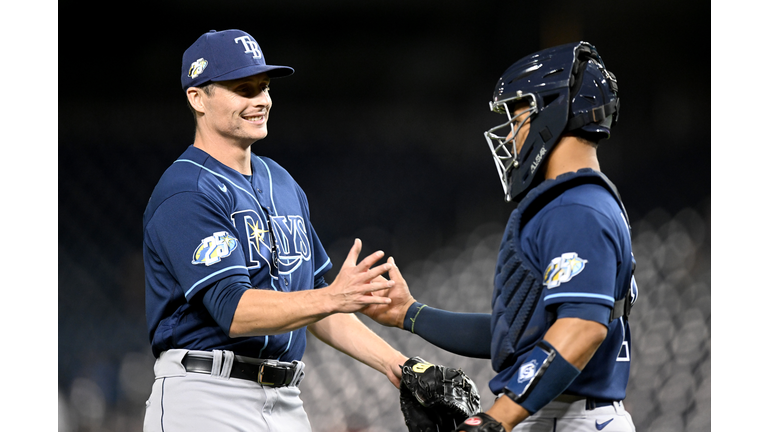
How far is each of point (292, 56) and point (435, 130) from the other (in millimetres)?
1128

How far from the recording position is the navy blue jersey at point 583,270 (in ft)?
4.99

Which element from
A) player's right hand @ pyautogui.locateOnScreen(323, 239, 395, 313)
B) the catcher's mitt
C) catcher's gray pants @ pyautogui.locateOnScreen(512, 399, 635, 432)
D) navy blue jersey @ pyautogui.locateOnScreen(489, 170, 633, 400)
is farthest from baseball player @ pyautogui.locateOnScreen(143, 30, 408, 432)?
catcher's gray pants @ pyautogui.locateOnScreen(512, 399, 635, 432)

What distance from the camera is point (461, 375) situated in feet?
7.14

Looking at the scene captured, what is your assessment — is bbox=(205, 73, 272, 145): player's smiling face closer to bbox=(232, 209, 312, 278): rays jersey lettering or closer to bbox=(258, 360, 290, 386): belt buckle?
bbox=(232, 209, 312, 278): rays jersey lettering

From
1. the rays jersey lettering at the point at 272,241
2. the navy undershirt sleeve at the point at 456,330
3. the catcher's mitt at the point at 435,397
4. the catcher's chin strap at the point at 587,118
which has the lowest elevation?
the catcher's mitt at the point at 435,397

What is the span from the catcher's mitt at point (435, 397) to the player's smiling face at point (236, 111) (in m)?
0.90

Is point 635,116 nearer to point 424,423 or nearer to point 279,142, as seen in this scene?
point 279,142

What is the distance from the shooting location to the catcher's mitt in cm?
213

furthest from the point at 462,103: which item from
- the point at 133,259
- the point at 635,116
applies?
the point at 133,259

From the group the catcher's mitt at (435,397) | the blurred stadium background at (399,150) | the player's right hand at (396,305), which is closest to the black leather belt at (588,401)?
the catcher's mitt at (435,397)

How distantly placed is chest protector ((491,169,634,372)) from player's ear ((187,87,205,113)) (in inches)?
43.2

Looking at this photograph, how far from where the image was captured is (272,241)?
6.96 ft

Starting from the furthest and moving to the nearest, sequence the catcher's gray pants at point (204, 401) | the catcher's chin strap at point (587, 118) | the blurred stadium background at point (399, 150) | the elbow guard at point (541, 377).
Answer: the blurred stadium background at point (399, 150) → the catcher's gray pants at point (204, 401) → the catcher's chin strap at point (587, 118) → the elbow guard at point (541, 377)

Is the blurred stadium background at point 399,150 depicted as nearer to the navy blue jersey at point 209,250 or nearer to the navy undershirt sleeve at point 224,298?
the navy blue jersey at point 209,250
